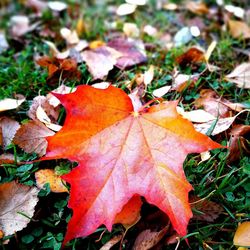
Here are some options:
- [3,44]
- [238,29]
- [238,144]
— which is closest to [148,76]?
[238,144]

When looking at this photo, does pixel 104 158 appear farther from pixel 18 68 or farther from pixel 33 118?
pixel 18 68

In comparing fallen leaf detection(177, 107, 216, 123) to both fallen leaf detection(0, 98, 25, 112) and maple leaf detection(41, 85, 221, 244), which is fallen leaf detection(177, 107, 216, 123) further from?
fallen leaf detection(0, 98, 25, 112)

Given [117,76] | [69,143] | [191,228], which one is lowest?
[191,228]

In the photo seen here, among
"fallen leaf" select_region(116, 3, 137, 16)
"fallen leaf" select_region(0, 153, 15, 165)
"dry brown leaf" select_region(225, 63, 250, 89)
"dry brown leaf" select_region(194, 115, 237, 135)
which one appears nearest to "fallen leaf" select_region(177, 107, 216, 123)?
"dry brown leaf" select_region(194, 115, 237, 135)

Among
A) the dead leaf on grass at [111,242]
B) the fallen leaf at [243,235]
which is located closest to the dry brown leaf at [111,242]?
the dead leaf on grass at [111,242]

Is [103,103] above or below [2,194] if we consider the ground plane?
above

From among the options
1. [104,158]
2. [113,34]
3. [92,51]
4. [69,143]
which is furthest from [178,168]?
[113,34]

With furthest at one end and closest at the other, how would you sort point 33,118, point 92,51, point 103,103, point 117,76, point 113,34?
point 113,34, point 92,51, point 117,76, point 33,118, point 103,103
